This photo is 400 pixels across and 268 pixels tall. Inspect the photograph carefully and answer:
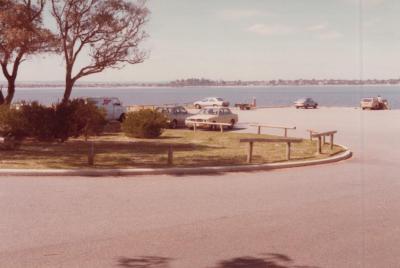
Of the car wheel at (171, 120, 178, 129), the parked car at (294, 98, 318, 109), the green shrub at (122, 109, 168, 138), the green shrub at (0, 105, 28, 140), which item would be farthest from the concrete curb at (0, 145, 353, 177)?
the parked car at (294, 98, 318, 109)

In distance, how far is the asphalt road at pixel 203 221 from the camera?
6219 millimetres

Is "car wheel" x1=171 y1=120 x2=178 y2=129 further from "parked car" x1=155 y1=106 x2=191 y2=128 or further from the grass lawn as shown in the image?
the grass lawn

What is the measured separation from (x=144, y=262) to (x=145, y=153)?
1109cm

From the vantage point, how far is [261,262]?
19.9 ft

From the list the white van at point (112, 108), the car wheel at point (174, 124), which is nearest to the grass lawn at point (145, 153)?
the car wheel at point (174, 124)

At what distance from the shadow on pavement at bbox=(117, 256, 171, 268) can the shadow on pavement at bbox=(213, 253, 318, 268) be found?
71 cm

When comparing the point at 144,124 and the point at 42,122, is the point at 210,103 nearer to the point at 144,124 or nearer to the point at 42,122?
the point at 144,124

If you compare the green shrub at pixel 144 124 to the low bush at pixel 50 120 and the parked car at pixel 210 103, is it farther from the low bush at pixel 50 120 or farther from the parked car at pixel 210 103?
the parked car at pixel 210 103

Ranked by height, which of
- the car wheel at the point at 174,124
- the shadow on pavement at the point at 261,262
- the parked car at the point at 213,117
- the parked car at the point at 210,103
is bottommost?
the shadow on pavement at the point at 261,262

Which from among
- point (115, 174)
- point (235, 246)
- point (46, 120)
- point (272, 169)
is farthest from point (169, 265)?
point (46, 120)

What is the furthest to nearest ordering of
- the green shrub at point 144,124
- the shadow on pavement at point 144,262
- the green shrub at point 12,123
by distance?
1. the green shrub at point 144,124
2. the green shrub at point 12,123
3. the shadow on pavement at point 144,262

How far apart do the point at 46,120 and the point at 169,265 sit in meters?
13.1

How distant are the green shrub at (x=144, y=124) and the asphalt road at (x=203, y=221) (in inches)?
448

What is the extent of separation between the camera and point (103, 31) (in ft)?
95.2
